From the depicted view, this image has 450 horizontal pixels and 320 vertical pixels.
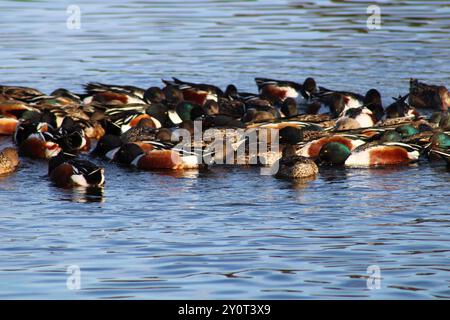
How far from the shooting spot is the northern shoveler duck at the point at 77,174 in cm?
1352

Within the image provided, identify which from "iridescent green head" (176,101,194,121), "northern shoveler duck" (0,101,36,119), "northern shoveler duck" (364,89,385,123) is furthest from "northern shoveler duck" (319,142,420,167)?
"northern shoveler duck" (0,101,36,119)

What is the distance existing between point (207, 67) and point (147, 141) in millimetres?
7002

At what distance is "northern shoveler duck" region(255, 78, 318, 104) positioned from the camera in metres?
19.6

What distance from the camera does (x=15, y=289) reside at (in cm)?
942

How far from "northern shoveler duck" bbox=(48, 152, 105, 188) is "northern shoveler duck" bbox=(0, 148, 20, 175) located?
2.73 ft

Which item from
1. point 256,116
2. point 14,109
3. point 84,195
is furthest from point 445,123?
point 14,109

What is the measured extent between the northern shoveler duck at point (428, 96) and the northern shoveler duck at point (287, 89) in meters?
1.63

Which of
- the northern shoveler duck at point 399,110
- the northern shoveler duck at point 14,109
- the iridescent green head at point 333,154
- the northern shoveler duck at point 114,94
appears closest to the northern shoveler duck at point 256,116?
the northern shoveler duck at point 399,110

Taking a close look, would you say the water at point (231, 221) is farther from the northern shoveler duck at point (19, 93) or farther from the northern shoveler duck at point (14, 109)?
the northern shoveler duck at point (14, 109)

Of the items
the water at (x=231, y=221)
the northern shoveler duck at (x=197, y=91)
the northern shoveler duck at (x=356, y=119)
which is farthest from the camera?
the northern shoveler duck at (x=197, y=91)

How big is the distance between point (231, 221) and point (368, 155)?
3720 millimetres

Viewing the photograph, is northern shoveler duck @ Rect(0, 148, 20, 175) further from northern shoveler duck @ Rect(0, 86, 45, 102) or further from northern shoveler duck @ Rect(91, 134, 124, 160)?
northern shoveler duck @ Rect(0, 86, 45, 102)
